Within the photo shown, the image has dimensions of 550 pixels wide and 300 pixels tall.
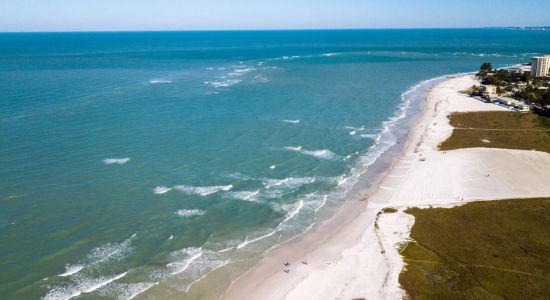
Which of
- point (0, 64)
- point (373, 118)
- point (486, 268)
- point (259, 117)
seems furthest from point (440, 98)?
point (0, 64)

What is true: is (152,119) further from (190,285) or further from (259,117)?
(190,285)

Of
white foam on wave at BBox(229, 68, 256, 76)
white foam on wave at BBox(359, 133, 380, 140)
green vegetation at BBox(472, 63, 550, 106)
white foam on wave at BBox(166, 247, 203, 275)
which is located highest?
A: white foam on wave at BBox(229, 68, 256, 76)

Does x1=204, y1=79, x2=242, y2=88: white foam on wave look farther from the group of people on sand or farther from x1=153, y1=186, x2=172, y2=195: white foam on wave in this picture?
the group of people on sand

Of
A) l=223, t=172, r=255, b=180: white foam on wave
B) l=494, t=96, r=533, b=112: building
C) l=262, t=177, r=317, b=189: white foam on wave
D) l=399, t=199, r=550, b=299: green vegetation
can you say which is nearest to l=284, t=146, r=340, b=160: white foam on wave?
l=262, t=177, r=317, b=189: white foam on wave

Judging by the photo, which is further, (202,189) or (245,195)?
(202,189)

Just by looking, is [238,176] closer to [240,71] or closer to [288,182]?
[288,182]

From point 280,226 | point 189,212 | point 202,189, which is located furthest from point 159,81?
point 280,226
